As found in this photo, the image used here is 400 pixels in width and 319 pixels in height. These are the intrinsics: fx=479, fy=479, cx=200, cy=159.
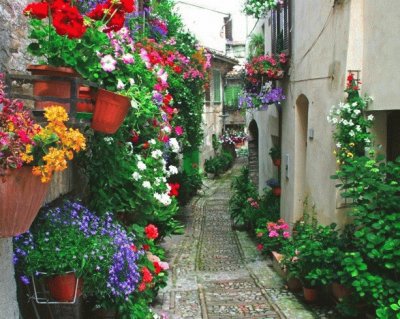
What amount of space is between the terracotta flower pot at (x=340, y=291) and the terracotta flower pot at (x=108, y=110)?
3697 mm

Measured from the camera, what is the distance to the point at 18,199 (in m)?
2.28

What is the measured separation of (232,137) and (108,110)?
26.1 m

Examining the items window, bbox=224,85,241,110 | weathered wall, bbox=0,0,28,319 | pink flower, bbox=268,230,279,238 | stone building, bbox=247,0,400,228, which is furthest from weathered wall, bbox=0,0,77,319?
window, bbox=224,85,241,110

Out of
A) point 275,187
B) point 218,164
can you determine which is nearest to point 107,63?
point 275,187

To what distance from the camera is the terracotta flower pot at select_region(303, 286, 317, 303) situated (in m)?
6.97

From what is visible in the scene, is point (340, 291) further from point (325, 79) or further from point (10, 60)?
point (10, 60)

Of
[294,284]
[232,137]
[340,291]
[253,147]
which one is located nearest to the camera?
[340,291]

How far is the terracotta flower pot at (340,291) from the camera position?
5883 mm

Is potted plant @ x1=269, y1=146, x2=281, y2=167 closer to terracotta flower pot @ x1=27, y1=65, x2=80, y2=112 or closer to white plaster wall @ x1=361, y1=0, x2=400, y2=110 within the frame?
white plaster wall @ x1=361, y1=0, x2=400, y2=110

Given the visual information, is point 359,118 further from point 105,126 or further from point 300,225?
point 105,126

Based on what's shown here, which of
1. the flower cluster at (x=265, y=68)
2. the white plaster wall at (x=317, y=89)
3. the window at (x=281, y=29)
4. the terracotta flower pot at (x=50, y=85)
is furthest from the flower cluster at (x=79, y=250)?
the window at (x=281, y=29)

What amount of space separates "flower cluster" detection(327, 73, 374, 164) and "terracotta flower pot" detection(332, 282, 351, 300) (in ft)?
5.25

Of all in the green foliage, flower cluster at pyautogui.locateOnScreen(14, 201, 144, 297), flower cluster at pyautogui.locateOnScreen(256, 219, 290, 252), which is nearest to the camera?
flower cluster at pyautogui.locateOnScreen(14, 201, 144, 297)

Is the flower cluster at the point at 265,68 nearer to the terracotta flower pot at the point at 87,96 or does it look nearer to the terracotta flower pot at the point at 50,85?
the terracotta flower pot at the point at 87,96
